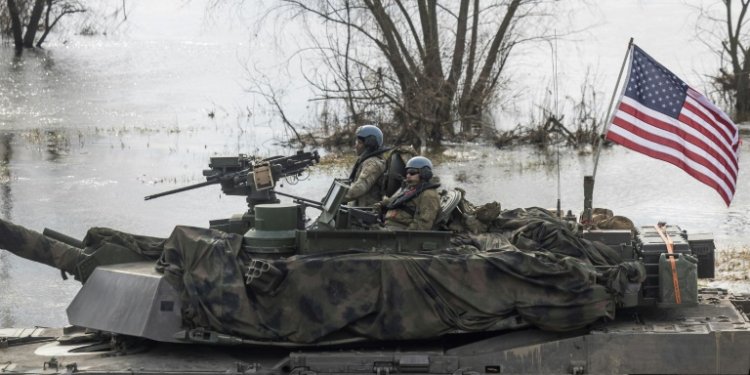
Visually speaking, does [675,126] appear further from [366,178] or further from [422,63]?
[422,63]

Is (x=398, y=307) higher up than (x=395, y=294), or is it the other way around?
(x=395, y=294)

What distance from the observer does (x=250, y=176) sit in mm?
14367

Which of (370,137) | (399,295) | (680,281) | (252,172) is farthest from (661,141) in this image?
(252,172)

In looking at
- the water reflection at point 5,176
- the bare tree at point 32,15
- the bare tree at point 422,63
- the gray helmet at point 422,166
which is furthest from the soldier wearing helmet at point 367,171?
the bare tree at point 32,15

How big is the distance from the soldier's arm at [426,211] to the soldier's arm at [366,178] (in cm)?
113

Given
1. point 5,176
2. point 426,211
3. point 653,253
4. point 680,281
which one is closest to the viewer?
point 680,281

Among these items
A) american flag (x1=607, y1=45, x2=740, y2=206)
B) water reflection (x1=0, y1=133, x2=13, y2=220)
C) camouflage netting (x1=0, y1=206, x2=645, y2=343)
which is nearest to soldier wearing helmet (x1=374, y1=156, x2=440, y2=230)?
camouflage netting (x1=0, y1=206, x2=645, y2=343)

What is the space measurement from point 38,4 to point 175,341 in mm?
33944

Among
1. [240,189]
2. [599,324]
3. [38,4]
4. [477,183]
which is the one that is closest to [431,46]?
[477,183]

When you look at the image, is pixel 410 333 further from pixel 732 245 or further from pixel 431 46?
pixel 431 46

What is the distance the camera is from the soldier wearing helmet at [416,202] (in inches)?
531

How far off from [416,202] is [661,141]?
3.39 m

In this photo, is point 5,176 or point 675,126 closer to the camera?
point 675,126

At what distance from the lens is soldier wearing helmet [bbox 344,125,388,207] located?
1456 centimetres
